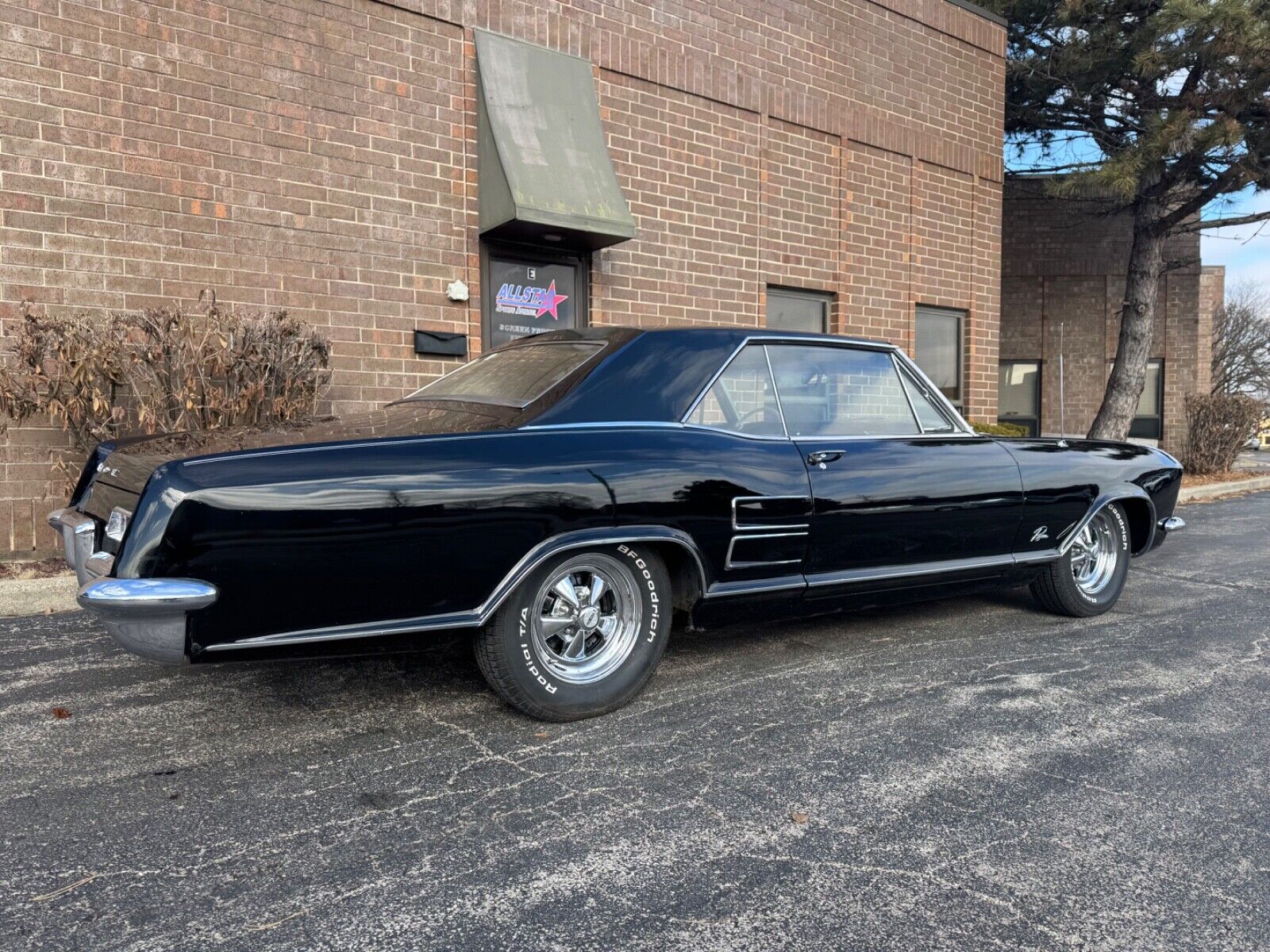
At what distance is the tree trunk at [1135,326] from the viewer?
1430 cm

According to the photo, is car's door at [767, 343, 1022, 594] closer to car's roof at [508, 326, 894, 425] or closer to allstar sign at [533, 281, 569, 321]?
car's roof at [508, 326, 894, 425]

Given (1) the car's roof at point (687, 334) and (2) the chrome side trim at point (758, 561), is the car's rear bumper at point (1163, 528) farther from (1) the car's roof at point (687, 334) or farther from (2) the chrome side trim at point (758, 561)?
(2) the chrome side trim at point (758, 561)

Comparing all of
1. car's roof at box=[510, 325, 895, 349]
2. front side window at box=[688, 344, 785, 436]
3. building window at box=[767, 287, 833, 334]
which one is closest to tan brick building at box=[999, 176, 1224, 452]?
building window at box=[767, 287, 833, 334]

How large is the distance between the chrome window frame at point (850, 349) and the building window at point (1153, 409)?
1841 centimetres

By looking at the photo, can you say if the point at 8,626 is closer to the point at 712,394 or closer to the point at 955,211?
the point at 712,394

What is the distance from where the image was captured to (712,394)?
355cm

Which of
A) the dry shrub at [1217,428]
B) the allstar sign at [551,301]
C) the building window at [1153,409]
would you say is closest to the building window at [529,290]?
the allstar sign at [551,301]

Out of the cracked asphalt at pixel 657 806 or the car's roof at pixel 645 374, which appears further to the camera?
the car's roof at pixel 645 374

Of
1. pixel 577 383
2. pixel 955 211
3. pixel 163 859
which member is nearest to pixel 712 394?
pixel 577 383

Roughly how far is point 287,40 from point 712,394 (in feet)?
17.5

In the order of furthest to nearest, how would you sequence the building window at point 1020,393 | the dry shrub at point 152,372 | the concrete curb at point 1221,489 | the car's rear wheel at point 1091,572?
1. the building window at point 1020,393
2. the concrete curb at point 1221,489
3. the dry shrub at point 152,372
4. the car's rear wheel at point 1091,572

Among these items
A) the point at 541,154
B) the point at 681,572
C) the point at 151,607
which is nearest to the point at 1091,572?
the point at 681,572

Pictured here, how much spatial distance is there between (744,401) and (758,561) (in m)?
0.67

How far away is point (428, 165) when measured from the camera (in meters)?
7.44
